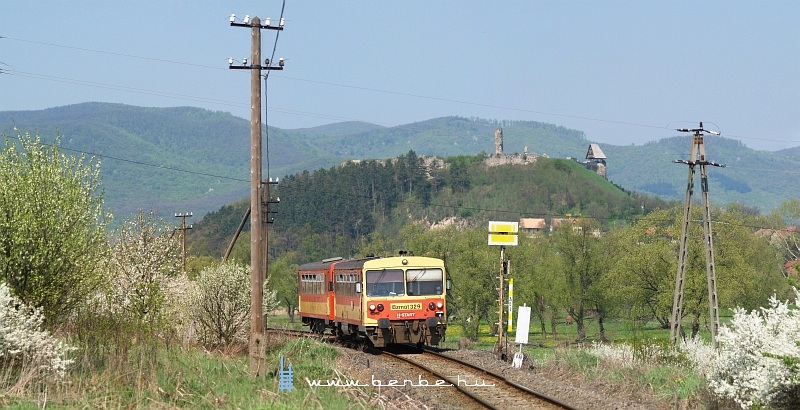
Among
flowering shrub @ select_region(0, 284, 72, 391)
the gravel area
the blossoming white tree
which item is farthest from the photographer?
the blossoming white tree

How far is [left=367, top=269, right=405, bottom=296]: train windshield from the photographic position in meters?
28.5

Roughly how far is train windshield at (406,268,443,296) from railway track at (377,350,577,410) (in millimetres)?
3436

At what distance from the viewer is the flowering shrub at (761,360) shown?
50.3 feet

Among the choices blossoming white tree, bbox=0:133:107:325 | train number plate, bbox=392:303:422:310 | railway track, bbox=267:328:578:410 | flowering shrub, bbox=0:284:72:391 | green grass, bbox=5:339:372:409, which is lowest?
railway track, bbox=267:328:578:410

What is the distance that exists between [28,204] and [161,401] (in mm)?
6624

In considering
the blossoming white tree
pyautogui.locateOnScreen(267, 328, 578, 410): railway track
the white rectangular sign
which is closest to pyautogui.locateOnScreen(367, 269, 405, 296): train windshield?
pyautogui.locateOnScreen(267, 328, 578, 410): railway track

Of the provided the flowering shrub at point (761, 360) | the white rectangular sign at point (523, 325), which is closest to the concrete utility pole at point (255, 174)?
the white rectangular sign at point (523, 325)

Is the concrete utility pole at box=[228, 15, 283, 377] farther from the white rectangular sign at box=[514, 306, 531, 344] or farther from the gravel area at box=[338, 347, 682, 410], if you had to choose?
the white rectangular sign at box=[514, 306, 531, 344]

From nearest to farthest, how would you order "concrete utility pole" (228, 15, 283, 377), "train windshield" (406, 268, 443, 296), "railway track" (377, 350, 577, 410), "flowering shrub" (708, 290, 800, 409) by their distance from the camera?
1. "flowering shrub" (708, 290, 800, 409)
2. "railway track" (377, 350, 577, 410)
3. "concrete utility pole" (228, 15, 283, 377)
4. "train windshield" (406, 268, 443, 296)

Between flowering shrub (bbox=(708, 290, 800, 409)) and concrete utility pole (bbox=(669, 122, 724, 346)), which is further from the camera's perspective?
concrete utility pole (bbox=(669, 122, 724, 346))

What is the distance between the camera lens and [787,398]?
51.3 feet

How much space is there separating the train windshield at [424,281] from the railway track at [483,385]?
3.44 m

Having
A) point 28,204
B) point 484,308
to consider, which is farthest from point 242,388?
point 484,308

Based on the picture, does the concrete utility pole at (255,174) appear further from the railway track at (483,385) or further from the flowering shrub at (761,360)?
the flowering shrub at (761,360)
